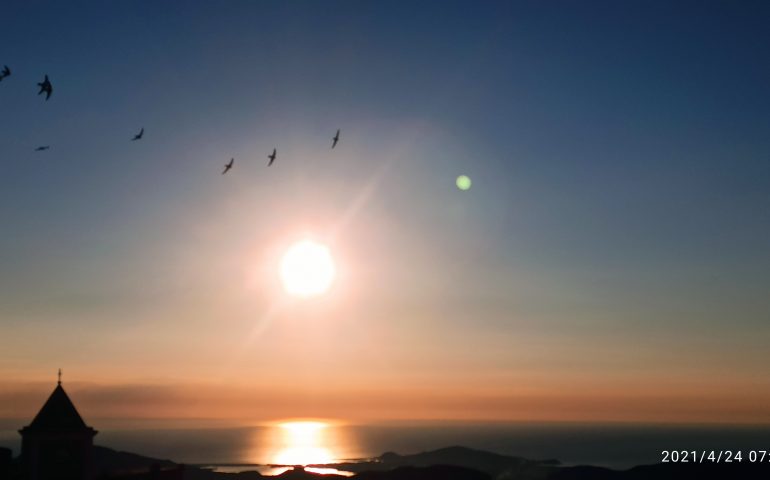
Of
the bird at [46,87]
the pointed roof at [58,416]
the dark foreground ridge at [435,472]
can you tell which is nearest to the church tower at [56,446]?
the pointed roof at [58,416]

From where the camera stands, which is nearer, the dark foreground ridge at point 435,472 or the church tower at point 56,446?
the church tower at point 56,446

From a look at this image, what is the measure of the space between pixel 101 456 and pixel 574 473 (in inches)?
2970

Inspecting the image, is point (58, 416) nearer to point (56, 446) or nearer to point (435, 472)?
point (56, 446)

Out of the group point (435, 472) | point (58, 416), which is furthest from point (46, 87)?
point (435, 472)

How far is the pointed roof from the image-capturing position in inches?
1863

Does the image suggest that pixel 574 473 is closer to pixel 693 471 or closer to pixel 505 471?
pixel 693 471

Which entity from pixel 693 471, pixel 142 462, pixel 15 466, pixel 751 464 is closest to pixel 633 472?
pixel 693 471

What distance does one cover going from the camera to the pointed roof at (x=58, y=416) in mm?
47312

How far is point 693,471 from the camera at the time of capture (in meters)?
106

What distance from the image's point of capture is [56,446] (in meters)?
47.4

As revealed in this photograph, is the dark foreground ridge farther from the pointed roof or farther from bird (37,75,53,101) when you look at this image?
bird (37,75,53,101)

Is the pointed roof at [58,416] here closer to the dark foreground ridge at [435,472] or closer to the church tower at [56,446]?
the church tower at [56,446]

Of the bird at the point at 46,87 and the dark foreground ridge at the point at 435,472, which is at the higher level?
the bird at the point at 46,87

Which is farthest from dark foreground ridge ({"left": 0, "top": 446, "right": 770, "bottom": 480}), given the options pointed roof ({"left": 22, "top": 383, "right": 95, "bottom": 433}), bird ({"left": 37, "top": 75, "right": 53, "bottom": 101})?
bird ({"left": 37, "top": 75, "right": 53, "bottom": 101})
